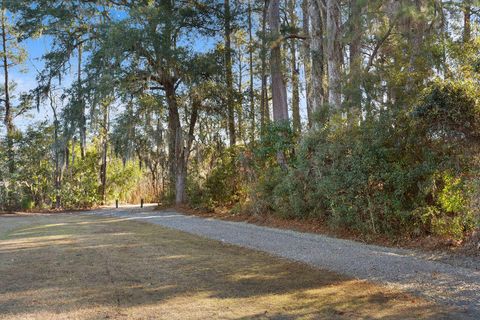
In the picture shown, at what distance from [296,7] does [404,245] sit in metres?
16.8

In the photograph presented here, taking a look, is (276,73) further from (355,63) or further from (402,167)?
(402,167)

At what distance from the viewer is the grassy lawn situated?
4.30 metres

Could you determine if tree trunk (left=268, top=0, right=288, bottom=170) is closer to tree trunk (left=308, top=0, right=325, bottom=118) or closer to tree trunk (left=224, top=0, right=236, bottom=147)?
tree trunk (left=308, top=0, right=325, bottom=118)

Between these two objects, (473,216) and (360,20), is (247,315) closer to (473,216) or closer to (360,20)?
(473,216)

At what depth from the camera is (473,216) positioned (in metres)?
6.82

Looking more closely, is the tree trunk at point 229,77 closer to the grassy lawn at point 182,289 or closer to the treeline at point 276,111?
the treeline at point 276,111

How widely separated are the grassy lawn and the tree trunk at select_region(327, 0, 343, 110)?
19.8 ft

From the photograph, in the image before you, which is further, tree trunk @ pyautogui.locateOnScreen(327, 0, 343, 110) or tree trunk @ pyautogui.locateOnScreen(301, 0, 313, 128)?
tree trunk @ pyautogui.locateOnScreen(301, 0, 313, 128)

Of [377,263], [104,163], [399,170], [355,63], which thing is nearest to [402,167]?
[399,170]

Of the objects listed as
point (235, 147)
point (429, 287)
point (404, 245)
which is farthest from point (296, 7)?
point (429, 287)

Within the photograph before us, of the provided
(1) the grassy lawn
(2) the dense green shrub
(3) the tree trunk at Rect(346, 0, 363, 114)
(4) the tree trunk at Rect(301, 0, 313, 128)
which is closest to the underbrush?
(2) the dense green shrub

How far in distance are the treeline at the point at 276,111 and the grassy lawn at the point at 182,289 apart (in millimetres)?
3023

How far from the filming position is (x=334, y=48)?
1238cm

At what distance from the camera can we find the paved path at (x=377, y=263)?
16.0 ft
